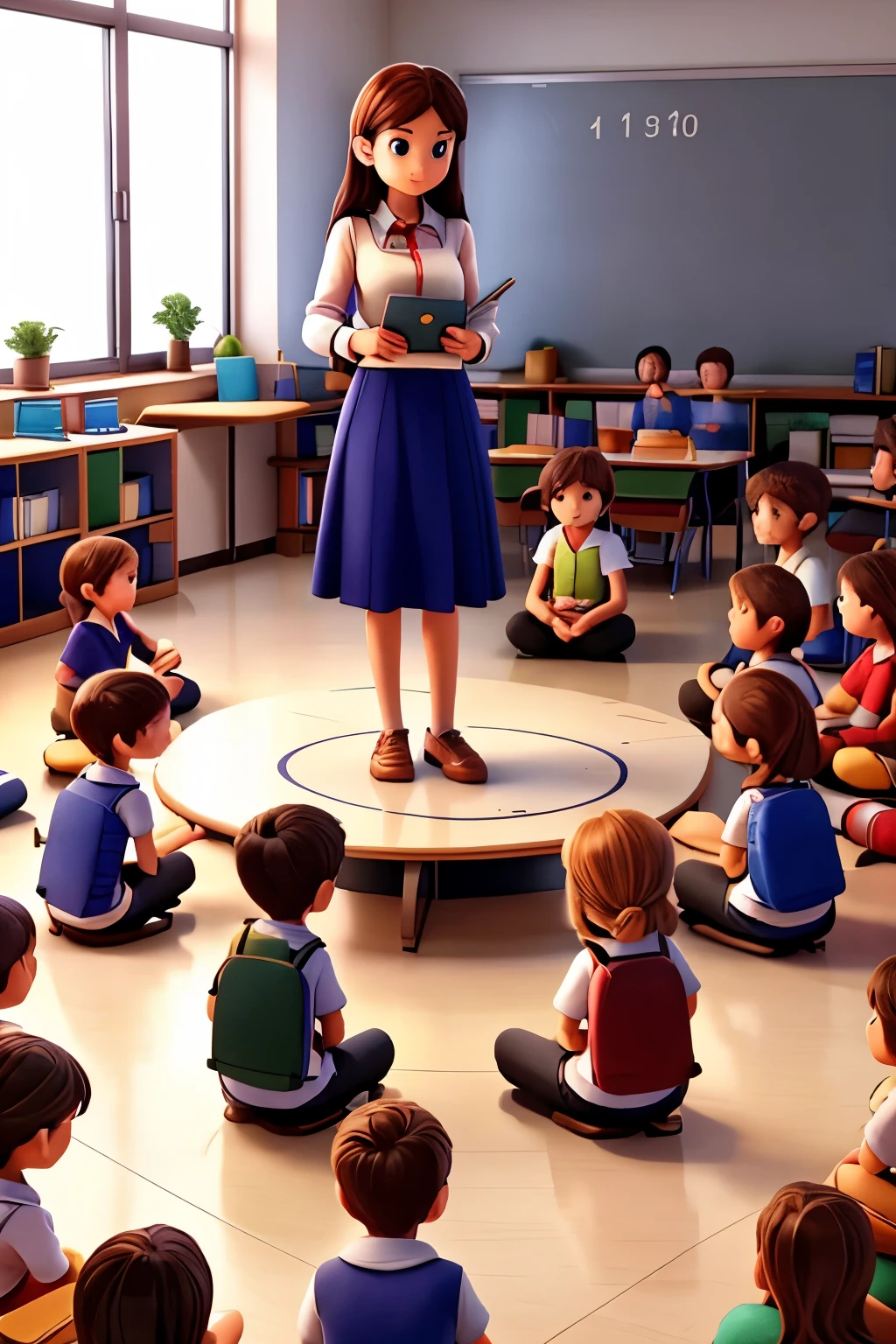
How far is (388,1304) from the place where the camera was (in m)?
1.67

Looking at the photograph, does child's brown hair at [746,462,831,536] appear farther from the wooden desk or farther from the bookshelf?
the wooden desk

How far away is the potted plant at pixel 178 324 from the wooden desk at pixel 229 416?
0.29m

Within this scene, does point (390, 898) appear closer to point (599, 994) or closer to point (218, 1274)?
point (599, 994)

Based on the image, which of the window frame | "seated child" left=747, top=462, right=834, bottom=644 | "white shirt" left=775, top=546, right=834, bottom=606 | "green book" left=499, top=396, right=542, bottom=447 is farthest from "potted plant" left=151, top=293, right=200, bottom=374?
"white shirt" left=775, top=546, right=834, bottom=606

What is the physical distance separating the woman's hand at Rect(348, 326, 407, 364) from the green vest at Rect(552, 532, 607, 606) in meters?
2.44

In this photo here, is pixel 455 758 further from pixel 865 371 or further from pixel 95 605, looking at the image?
pixel 865 371

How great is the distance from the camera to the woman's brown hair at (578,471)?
566 centimetres

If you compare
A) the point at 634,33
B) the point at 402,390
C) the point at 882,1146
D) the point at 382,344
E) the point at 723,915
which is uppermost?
the point at 634,33

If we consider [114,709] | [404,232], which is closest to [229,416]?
[404,232]

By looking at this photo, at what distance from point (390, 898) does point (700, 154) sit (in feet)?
23.8

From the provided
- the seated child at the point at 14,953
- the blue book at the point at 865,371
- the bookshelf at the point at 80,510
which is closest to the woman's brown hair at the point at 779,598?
the seated child at the point at 14,953

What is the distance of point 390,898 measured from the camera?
12.2 ft

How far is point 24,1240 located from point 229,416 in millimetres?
5882

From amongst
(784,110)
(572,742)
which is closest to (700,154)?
(784,110)
